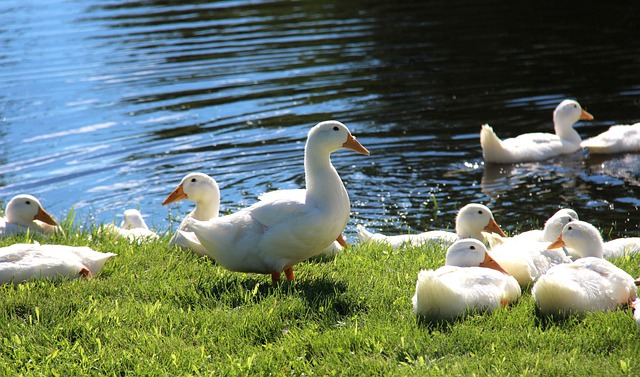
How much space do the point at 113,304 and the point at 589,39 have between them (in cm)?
1842

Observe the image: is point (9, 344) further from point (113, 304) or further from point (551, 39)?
point (551, 39)

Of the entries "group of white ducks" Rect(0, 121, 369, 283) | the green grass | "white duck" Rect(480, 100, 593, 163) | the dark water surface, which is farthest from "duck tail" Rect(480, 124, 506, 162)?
"group of white ducks" Rect(0, 121, 369, 283)

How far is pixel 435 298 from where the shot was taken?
18.5 feet

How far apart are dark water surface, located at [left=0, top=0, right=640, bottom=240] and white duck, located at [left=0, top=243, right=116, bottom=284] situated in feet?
11.9

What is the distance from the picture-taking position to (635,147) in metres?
13.7

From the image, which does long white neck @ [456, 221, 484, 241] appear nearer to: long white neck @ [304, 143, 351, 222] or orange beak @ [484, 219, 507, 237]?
orange beak @ [484, 219, 507, 237]

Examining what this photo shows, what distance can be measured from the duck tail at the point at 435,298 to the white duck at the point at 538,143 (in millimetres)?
7433

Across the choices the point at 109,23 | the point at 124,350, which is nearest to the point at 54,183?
the point at 124,350

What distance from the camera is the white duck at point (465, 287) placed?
5648 millimetres

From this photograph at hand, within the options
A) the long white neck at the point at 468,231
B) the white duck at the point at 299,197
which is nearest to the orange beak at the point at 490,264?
the white duck at the point at 299,197

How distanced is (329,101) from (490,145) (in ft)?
17.0

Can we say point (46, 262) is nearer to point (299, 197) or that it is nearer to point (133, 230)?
point (299, 197)

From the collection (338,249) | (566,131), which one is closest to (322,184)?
(338,249)

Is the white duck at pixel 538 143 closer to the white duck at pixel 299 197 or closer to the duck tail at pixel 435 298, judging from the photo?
the white duck at pixel 299 197
